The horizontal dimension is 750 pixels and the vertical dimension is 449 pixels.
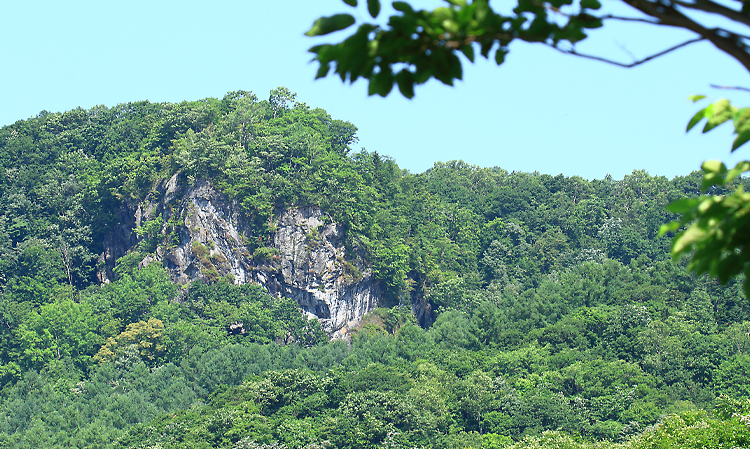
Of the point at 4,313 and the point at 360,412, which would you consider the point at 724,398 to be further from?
the point at 4,313

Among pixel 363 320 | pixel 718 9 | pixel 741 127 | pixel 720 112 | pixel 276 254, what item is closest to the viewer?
pixel 718 9

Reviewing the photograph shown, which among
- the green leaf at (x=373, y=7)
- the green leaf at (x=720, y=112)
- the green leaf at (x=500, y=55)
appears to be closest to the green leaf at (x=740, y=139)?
the green leaf at (x=720, y=112)

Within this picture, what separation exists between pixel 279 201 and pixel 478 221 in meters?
15.7

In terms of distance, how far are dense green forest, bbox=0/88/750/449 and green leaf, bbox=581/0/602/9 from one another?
61.5 ft

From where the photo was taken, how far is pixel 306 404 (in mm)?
33969

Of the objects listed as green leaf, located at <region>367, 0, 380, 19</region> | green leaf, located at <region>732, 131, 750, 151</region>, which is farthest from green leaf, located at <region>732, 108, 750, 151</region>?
green leaf, located at <region>367, 0, 380, 19</region>

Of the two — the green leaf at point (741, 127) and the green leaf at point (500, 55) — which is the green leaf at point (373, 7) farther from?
the green leaf at point (741, 127)

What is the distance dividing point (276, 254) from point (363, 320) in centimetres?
572

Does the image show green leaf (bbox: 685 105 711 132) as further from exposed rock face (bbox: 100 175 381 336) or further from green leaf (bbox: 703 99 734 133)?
exposed rock face (bbox: 100 175 381 336)

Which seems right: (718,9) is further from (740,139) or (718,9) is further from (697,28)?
(740,139)

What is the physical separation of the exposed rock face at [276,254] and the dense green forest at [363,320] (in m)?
0.68

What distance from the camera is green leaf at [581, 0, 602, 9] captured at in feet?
8.73

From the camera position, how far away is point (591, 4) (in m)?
2.66

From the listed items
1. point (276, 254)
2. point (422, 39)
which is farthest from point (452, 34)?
point (276, 254)
